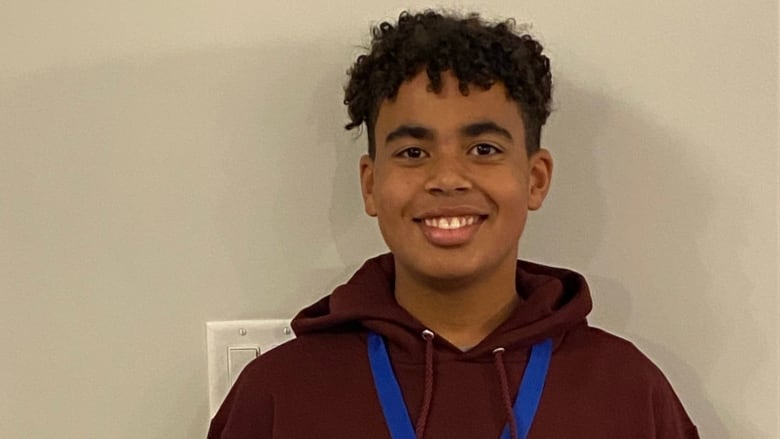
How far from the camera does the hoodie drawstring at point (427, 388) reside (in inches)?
44.7

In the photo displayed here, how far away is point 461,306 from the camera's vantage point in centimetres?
122

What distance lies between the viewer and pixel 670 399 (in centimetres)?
123

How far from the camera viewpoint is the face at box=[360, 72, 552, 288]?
3.76ft

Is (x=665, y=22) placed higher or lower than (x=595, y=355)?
higher

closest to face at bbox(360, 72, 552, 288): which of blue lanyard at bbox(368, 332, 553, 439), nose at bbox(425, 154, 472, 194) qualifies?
nose at bbox(425, 154, 472, 194)

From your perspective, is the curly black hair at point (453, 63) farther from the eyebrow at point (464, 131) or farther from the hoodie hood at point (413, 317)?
the hoodie hood at point (413, 317)

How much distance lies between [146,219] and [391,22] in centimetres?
40

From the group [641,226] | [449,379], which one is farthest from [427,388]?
[641,226]

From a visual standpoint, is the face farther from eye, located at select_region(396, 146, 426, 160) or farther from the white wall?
the white wall

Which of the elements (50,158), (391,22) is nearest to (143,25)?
(50,158)

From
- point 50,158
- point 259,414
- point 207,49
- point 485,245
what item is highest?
point 207,49

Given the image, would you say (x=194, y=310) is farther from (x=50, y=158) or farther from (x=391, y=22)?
(x=391, y=22)

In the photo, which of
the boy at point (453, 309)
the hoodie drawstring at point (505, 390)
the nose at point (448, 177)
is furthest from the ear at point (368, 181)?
the hoodie drawstring at point (505, 390)

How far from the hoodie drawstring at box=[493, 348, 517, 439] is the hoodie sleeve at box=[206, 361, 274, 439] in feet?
0.84
